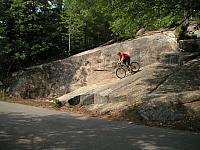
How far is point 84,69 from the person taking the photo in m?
26.7

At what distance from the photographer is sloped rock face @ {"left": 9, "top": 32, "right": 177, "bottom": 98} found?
2572 cm

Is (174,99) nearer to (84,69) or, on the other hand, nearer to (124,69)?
(124,69)

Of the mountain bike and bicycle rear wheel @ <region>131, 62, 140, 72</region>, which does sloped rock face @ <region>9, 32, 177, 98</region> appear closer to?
the mountain bike

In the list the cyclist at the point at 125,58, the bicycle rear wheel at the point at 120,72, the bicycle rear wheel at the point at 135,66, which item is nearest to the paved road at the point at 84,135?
the cyclist at the point at 125,58

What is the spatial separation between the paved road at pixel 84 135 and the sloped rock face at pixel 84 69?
436 inches

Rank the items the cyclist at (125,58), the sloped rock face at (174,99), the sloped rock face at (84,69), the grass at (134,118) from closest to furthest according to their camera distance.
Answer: the grass at (134,118) < the sloped rock face at (174,99) < the cyclist at (125,58) < the sloped rock face at (84,69)

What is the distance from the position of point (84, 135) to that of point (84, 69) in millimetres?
15383

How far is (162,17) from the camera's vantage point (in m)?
15.9

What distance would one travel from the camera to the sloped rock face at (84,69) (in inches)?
1013

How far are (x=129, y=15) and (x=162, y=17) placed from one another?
139 cm

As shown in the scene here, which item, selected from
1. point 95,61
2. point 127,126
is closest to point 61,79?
point 95,61

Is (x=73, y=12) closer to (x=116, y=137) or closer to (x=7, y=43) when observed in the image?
(x=7, y=43)

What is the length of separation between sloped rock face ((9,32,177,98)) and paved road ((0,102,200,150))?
11.1 meters

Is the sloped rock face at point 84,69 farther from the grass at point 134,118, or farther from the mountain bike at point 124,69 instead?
the grass at point 134,118
